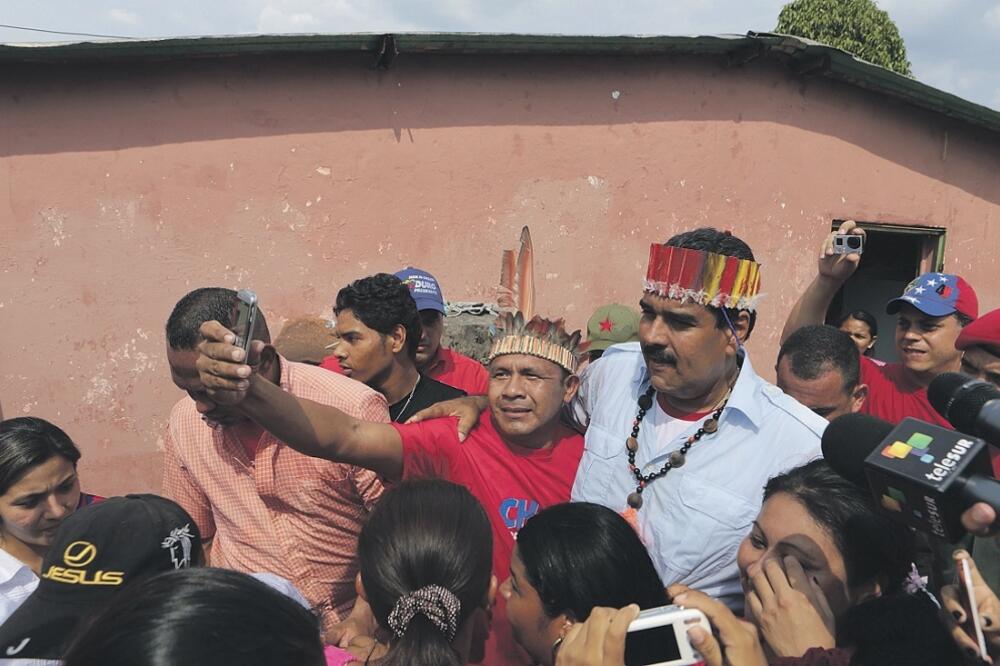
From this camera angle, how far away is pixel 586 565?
69.6 inches

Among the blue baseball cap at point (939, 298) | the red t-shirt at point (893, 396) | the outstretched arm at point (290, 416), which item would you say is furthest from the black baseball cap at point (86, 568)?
the blue baseball cap at point (939, 298)

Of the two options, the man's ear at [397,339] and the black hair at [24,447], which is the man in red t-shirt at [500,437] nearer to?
the man's ear at [397,339]

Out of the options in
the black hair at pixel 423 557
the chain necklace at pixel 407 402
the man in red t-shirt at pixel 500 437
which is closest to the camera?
the black hair at pixel 423 557

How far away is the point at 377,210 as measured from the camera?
5.90m

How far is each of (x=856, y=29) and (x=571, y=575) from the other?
17.8 meters

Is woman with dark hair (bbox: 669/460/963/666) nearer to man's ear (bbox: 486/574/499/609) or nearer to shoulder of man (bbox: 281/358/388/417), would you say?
man's ear (bbox: 486/574/499/609)

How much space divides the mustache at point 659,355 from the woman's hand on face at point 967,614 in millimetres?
1201

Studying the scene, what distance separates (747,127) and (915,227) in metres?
2.26

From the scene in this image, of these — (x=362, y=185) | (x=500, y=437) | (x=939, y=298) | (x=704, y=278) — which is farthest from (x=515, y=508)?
(x=362, y=185)

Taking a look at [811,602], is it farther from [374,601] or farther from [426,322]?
[426,322]

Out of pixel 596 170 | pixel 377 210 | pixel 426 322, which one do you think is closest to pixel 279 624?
pixel 426 322

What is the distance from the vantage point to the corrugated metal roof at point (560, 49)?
196 inches

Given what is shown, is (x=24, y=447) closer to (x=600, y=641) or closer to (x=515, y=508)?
(x=515, y=508)

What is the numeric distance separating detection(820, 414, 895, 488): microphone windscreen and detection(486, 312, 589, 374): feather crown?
1301 millimetres
